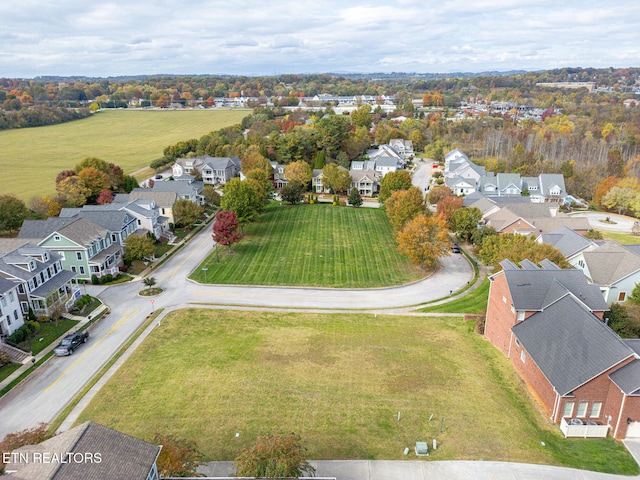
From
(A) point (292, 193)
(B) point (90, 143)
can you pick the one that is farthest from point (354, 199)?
(B) point (90, 143)

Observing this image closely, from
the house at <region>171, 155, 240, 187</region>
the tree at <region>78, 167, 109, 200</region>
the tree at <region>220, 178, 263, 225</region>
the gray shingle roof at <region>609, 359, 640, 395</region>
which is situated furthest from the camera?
the house at <region>171, 155, 240, 187</region>

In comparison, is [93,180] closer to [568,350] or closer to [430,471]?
[430,471]

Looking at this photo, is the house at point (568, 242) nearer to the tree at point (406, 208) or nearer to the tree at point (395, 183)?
the tree at point (406, 208)

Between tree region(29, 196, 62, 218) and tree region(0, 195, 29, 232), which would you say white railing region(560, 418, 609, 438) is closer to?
tree region(0, 195, 29, 232)

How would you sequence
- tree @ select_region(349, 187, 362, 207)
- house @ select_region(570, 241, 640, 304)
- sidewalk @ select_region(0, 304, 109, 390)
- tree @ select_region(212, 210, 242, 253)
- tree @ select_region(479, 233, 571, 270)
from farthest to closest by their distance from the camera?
tree @ select_region(349, 187, 362, 207) → tree @ select_region(212, 210, 242, 253) → tree @ select_region(479, 233, 571, 270) → house @ select_region(570, 241, 640, 304) → sidewalk @ select_region(0, 304, 109, 390)

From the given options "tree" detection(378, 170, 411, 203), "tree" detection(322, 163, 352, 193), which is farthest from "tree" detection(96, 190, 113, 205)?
"tree" detection(378, 170, 411, 203)

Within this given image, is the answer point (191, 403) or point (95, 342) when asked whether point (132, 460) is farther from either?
point (95, 342)

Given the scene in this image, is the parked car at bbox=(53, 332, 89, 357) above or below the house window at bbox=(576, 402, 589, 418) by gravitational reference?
below

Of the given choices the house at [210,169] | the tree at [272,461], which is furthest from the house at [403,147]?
the tree at [272,461]
